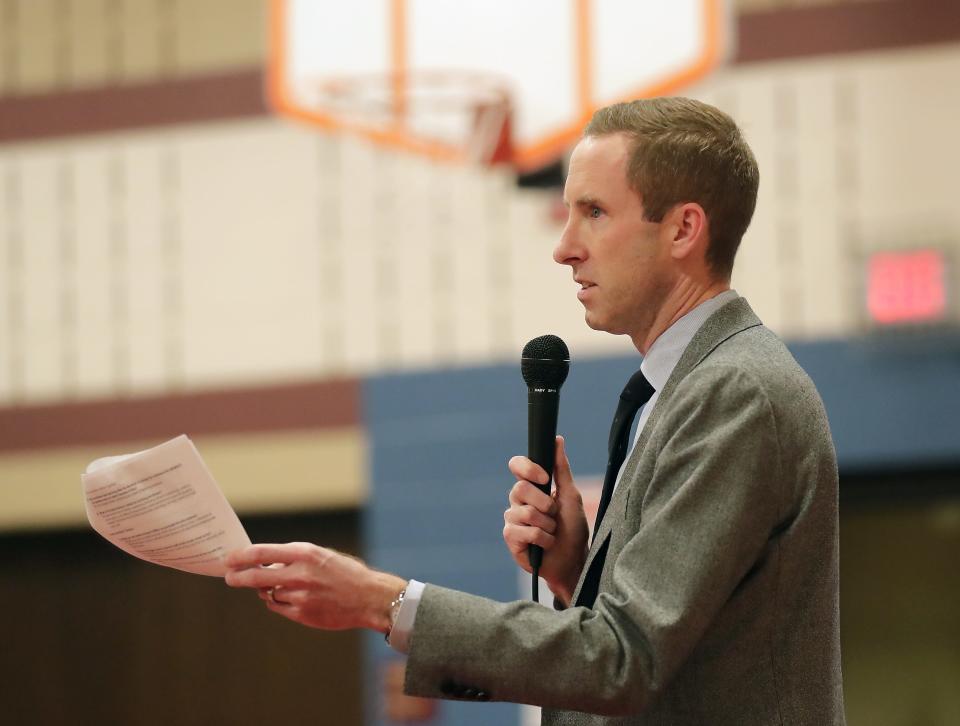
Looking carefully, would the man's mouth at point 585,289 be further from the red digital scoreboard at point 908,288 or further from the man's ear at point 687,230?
the red digital scoreboard at point 908,288

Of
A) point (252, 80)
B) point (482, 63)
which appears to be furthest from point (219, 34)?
point (482, 63)

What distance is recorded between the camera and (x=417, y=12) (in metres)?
4.33

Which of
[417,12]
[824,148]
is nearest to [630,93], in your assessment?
[417,12]

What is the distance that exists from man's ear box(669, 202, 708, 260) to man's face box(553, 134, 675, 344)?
0.01m

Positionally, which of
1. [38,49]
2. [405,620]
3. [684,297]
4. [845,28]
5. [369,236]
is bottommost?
[405,620]

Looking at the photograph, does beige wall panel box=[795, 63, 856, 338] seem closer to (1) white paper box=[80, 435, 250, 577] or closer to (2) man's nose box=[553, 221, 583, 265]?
(2) man's nose box=[553, 221, 583, 265]

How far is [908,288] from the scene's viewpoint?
531cm

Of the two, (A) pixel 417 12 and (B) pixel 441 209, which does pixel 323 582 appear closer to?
(A) pixel 417 12

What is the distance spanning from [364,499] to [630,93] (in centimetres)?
263

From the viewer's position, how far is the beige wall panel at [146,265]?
6.29m

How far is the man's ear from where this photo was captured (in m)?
1.53

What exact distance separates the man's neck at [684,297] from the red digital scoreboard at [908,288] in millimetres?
3938

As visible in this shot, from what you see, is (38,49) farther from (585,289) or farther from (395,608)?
(395,608)

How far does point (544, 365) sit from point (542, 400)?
0.19 feet
